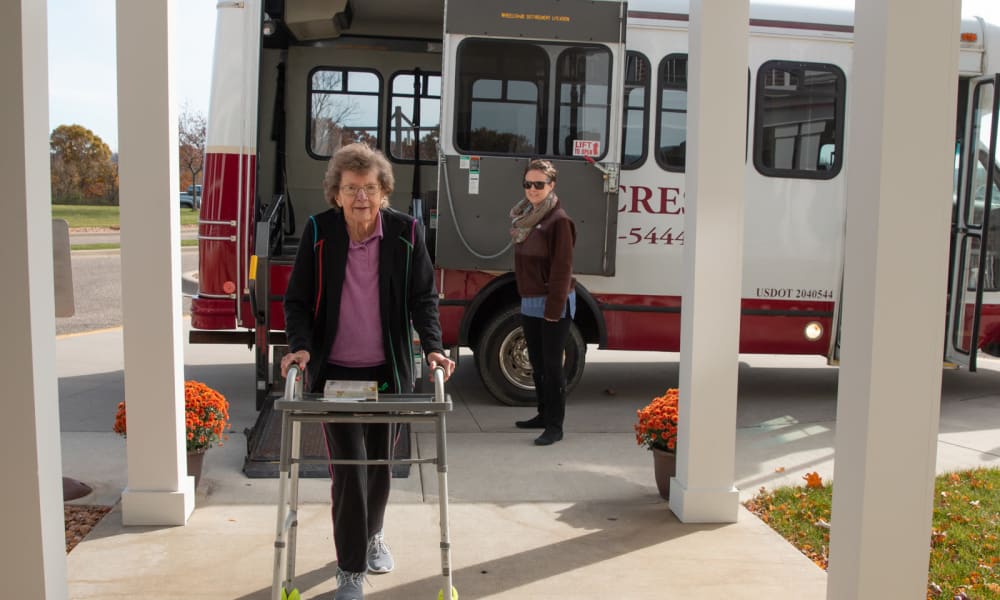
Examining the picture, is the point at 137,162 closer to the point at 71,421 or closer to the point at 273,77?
the point at 71,421

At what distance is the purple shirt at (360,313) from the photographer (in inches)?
145

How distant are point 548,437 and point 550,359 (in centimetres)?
54

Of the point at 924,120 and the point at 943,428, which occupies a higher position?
the point at 924,120

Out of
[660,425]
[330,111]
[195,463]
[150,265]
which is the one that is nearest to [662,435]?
[660,425]

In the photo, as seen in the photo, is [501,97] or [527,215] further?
[501,97]

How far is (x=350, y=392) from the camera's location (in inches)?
122

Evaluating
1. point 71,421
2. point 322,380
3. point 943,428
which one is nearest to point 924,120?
point 322,380

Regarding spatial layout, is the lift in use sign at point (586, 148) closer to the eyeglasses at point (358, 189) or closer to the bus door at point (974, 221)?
the bus door at point (974, 221)

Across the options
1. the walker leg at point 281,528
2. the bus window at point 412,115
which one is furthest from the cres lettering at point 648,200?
the walker leg at point 281,528

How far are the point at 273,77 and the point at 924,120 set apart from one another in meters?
6.39

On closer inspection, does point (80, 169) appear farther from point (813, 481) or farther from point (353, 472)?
point (353, 472)

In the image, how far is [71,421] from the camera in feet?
22.7

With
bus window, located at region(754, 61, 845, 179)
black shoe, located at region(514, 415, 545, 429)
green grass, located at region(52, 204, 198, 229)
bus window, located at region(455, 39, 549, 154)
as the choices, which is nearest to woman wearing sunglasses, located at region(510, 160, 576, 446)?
black shoe, located at region(514, 415, 545, 429)

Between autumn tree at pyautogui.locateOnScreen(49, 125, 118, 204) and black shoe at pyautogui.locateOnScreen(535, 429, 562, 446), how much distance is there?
48706mm
